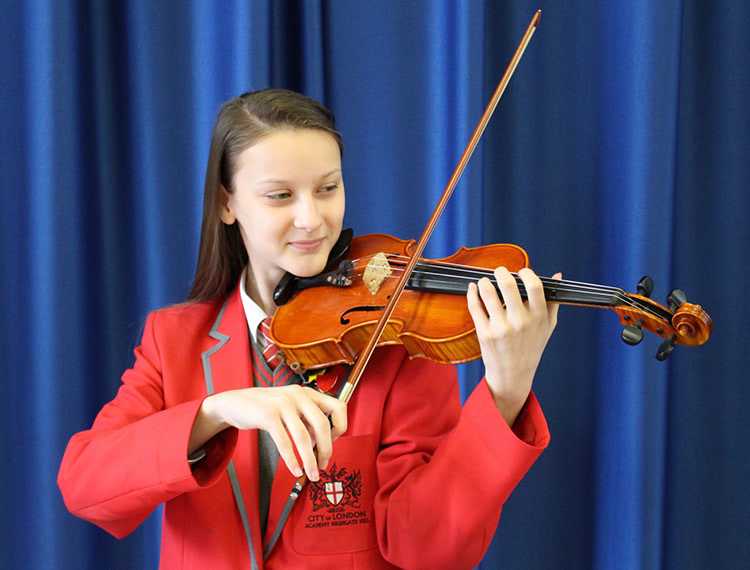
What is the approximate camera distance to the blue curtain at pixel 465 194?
141 cm

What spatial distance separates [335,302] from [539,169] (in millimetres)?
759

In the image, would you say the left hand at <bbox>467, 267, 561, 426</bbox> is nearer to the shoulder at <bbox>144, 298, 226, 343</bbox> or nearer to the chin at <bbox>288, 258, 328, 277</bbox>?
the chin at <bbox>288, 258, 328, 277</bbox>

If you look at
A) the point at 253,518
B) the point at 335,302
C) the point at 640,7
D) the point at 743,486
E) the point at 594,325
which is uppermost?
the point at 640,7

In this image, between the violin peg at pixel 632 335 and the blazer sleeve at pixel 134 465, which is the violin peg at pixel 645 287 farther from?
the blazer sleeve at pixel 134 465

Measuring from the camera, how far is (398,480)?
0.95m

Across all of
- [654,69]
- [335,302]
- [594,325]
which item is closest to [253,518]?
[335,302]

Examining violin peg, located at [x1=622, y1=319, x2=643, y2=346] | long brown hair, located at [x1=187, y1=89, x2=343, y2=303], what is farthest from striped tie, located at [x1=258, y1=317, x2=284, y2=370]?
violin peg, located at [x1=622, y1=319, x2=643, y2=346]

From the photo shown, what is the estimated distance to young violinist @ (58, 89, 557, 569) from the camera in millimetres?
833

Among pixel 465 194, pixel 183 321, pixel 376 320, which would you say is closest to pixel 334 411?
pixel 376 320

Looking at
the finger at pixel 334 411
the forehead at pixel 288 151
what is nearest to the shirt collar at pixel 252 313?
the forehead at pixel 288 151

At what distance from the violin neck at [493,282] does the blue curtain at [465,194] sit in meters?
0.52

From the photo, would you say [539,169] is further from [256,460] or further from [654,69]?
[256,460]

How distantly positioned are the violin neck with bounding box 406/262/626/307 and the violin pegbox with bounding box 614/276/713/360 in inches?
0.9

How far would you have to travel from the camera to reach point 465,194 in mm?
1438
